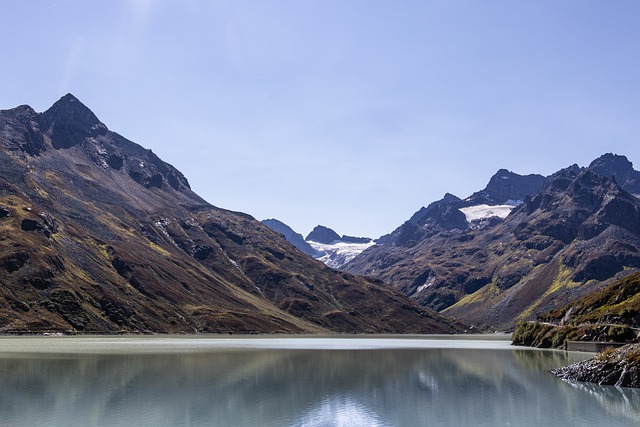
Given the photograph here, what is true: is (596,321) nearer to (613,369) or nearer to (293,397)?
(613,369)

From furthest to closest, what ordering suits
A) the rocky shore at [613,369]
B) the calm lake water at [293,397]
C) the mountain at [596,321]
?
the mountain at [596,321] < the rocky shore at [613,369] < the calm lake water at [293,397]

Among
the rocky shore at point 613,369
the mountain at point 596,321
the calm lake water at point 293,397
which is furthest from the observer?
the mountain at point 596,321

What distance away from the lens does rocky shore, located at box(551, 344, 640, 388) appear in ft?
222

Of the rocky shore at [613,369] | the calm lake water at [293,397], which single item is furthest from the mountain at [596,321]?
the calm lake water at [293,397]

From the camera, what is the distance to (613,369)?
2785 inches

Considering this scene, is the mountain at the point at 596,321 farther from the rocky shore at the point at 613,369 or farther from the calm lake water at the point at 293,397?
the calm lake water at the point at 293,397

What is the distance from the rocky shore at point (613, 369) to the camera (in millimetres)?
67812

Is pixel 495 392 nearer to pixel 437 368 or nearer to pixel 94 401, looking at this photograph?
pixel 437 368

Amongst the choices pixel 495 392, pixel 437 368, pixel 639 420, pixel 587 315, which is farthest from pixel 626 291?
pixel 639 420

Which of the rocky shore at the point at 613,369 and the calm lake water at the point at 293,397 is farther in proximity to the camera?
the rocky shore at the point at 613,369

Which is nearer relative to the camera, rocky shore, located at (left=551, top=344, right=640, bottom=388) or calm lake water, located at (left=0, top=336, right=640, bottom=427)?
calm lake water, located at (left=0, top=336, right=640, bottom=427)

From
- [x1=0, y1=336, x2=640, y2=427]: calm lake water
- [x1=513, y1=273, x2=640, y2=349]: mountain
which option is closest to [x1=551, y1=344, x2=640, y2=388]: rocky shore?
[x1=0, y1=336, x2=640, y2=427]: calm lake water

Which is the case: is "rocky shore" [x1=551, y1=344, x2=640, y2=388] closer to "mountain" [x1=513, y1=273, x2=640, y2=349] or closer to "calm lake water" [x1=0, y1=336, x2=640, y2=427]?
"calm lake water" [x1=0, y1=336, x2=640, y2=427]

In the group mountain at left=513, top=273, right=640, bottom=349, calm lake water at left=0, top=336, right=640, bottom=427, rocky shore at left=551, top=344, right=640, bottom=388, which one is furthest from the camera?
mountain at left=513, top=273, right=640, bottom=349
